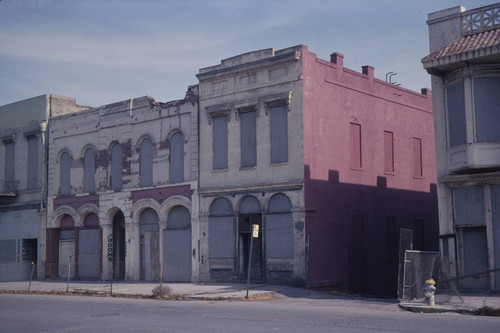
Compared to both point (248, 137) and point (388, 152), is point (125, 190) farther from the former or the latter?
point (388, 152)

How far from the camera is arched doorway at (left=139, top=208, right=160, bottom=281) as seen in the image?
106ft

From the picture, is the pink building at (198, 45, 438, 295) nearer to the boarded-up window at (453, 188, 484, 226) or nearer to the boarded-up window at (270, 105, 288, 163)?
the boarded-up window at (270, 105, 288, 163)

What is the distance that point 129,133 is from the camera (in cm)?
3388

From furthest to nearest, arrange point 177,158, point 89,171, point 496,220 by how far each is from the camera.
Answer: point 89,171 < point 177,158 < point 496,220

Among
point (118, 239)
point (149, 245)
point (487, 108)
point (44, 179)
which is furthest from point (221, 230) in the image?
point (44, 179)

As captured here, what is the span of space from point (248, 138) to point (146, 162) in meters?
6.86

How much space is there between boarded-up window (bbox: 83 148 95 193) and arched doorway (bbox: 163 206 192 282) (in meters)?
6.39

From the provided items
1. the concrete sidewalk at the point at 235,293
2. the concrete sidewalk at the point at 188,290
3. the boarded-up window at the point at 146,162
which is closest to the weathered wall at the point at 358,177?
the concrete sidewalk at the point at 188,290

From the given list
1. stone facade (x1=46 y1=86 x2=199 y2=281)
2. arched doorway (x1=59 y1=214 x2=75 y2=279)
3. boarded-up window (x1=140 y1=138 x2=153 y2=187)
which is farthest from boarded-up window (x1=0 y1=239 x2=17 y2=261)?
boarded-up window (x1=140 y1=138 x2=153 y2=187)

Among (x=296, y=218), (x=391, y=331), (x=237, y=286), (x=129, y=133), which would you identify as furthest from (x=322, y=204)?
(x=391, y=331)

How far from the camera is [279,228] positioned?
27.4m

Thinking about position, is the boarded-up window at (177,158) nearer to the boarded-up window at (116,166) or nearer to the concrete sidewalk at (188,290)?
the boarded-up window at (116,166)

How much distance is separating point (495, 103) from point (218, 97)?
13.2 metres

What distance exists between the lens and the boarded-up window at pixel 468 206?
→ 70.0 ft
